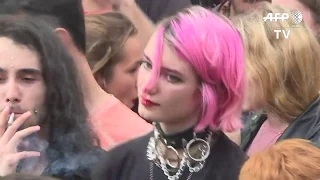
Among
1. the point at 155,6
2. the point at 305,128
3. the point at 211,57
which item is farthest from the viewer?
the point at 155,6

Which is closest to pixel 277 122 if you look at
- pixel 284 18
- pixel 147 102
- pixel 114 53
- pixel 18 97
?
pixel 284 18

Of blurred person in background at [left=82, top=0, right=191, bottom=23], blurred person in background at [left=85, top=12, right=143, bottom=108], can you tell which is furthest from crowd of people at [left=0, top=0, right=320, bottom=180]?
blurred person in background at [left=82, top=0, right=191, bottom=23]

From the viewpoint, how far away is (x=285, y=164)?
1.16 meters

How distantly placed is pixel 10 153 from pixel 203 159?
1.10 feet

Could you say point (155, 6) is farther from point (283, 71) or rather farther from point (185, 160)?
point (185, 160)

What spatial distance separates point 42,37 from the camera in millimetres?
1277

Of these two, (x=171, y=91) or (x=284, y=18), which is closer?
(x=171, y=91)

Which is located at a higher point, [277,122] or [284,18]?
[284,18]

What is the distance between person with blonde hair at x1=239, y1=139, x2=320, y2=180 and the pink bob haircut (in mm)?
91

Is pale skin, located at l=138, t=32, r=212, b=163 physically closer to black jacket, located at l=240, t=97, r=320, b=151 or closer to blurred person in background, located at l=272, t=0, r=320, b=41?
black jacket, located at l=240, t=97, r=320, b=151

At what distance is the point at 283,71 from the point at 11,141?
0.67m

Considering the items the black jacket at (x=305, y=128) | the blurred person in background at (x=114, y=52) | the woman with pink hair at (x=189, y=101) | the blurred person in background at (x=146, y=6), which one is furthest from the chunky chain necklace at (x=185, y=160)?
the blurred person in background at (x=146, y=6)

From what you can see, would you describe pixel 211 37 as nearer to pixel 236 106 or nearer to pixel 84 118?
pixel 236 106

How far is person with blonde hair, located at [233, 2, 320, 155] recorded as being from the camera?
1.54 m
